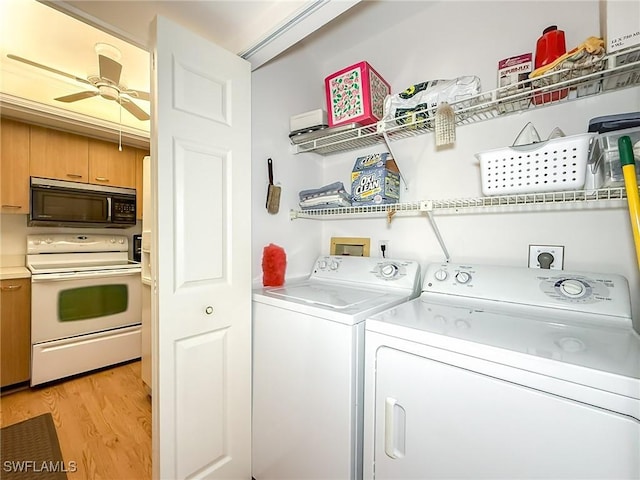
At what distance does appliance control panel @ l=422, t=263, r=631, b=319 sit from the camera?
1026mm

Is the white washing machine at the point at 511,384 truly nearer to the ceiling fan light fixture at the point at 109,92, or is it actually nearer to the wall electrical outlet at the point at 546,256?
the wall electrical outlet at the point at 546,256

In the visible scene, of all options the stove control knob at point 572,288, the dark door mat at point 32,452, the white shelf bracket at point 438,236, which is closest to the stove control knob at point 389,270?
the white shelf bracket at point 438,236

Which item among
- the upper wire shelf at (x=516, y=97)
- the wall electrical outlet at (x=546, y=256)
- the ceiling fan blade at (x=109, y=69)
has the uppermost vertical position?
the ceiling fan blade at (x=109, y=69)

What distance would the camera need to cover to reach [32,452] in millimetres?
1727

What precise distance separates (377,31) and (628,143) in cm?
151

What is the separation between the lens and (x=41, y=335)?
247 centimetres

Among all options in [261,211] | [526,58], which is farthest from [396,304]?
[526,58]

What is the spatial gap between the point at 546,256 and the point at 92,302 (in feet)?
11.6

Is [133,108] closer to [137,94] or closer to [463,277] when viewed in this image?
[137,94]

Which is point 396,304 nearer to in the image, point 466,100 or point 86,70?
point 466,100

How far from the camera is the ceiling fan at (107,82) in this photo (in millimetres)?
1898

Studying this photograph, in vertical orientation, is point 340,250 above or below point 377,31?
below

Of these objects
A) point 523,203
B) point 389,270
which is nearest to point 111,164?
point 389,270

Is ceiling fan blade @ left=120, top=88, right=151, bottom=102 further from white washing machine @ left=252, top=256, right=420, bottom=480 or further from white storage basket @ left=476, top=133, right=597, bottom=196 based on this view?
white storage basket @ left=476, top=133, right=597, bottom=196
